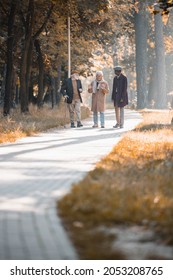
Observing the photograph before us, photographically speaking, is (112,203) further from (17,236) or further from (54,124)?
(54,124)

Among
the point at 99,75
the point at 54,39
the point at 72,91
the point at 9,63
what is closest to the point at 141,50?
the point at 54,39

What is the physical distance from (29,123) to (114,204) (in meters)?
17.0

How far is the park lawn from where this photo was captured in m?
6.28

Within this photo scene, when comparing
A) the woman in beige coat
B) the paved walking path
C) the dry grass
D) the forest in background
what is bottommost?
the dry grass

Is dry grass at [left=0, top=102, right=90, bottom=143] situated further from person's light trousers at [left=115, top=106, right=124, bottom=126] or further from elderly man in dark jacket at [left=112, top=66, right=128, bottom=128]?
elderly man in dark jacket at [left=112, top=66, right=128, bottom=128]

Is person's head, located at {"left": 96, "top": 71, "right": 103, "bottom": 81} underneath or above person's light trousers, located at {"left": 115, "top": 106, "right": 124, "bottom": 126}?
→ above

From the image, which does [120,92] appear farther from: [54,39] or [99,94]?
[54,39]

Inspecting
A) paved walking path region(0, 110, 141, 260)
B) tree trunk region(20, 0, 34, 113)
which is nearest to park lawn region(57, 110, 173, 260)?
paved walking path region(0, 110, 141, 260)

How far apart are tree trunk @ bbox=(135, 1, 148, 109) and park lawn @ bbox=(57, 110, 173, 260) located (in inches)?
1502

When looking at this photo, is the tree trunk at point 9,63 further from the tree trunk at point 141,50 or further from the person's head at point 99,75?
the tree trunk at point 141,50

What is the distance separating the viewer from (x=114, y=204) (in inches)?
301

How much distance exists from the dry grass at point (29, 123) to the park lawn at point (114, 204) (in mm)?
7490

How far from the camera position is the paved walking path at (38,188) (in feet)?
19.8
